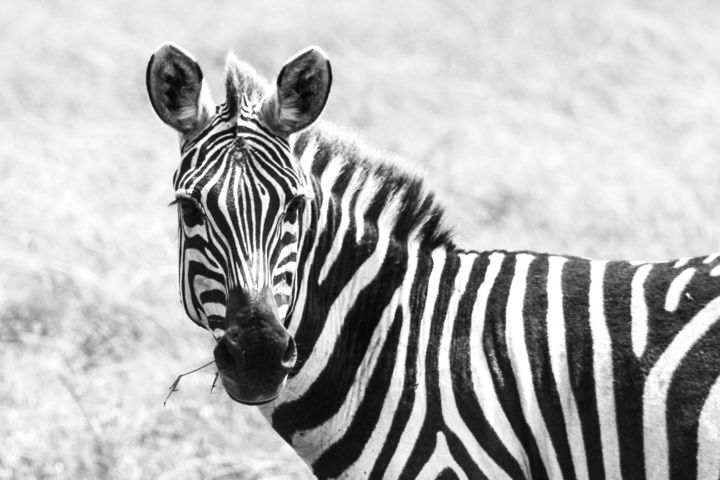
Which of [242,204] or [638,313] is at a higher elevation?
[638,313]

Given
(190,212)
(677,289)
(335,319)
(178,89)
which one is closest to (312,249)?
(335,319)

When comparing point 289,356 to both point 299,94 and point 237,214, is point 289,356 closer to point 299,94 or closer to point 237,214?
point 237,214

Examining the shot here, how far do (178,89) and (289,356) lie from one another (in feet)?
4.36

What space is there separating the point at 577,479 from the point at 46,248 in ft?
21.3

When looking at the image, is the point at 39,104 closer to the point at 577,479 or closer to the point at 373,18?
the point at 373,18

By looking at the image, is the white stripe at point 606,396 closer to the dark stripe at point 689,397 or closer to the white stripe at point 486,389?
the dark stripe at point 689,397

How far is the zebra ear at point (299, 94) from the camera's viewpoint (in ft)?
13.8

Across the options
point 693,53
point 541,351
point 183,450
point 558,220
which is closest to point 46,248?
point 183,450

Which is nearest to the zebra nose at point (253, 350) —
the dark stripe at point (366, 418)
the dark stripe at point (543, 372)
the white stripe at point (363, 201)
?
the dark stripe at point (366, 418)

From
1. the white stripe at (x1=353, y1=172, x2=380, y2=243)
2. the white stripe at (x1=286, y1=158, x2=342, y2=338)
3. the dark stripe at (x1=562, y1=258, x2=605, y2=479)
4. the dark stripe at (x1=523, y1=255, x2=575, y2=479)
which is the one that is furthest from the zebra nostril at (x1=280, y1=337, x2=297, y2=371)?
Answer: the dark stripe at (x1=562, y1=258, x2=605, y2=479)

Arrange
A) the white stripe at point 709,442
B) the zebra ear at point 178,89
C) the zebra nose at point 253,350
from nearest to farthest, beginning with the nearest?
the zebra nose at point 253,350, the white stripe at point 709,442, the zebra ear at point 178,89

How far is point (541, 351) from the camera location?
4160 mm

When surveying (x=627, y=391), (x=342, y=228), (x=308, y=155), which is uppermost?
(x=308, y=155)

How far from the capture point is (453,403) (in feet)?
13.5
